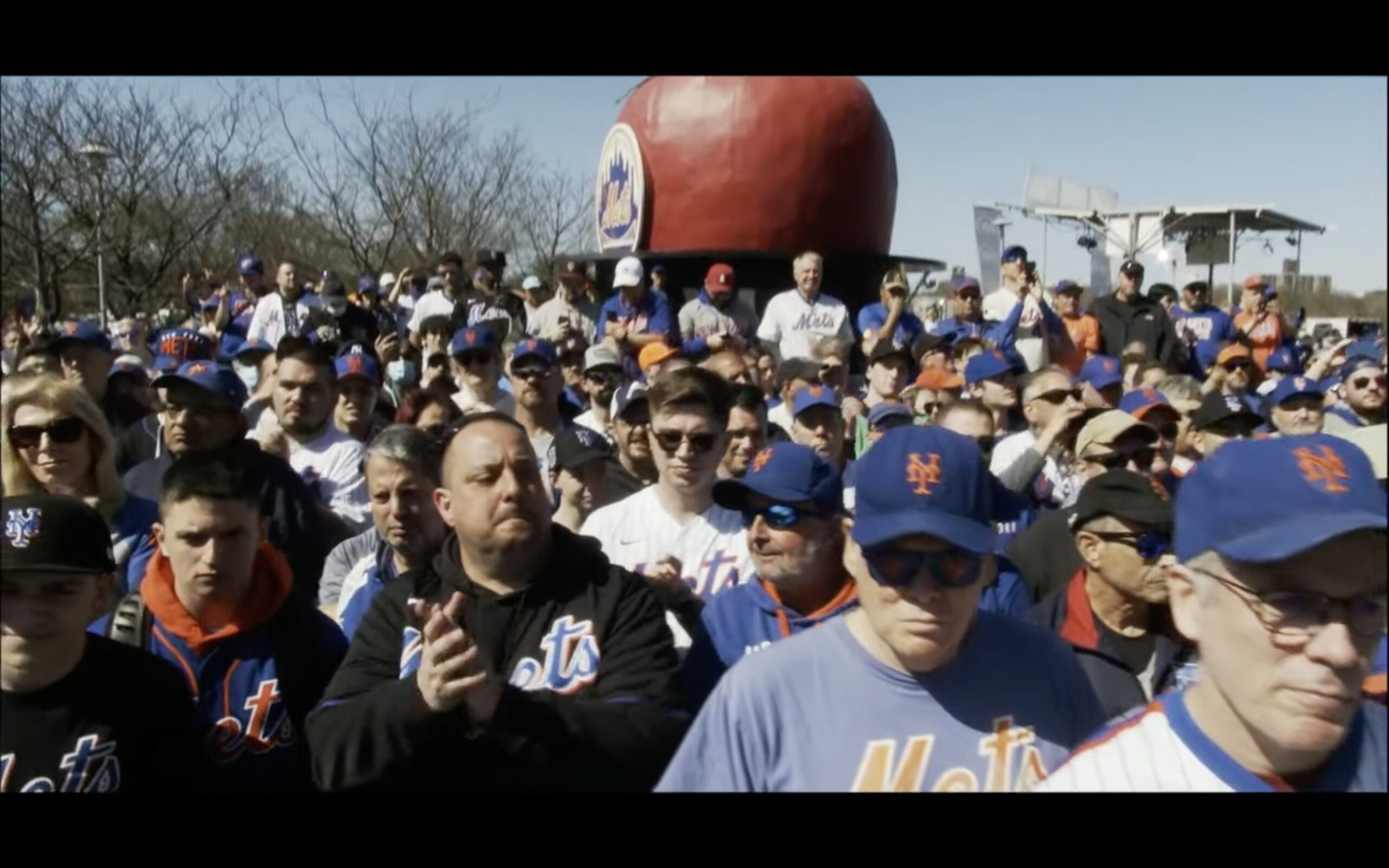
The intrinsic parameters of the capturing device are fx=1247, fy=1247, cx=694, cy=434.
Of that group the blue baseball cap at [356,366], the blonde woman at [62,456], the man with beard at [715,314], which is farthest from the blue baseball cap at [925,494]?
the man with beard at [715,314]

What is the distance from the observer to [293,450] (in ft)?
16.8

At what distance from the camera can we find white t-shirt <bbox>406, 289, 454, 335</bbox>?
384 inches

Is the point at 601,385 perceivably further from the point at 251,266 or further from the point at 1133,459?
the point at 251,266

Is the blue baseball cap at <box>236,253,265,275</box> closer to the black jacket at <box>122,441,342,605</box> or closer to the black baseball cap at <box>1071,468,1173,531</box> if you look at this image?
the black jacket at <box>122,441,342,605</box>

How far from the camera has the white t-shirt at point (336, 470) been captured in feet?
16.1

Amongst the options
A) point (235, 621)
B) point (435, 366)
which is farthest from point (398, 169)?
point (235, 621)

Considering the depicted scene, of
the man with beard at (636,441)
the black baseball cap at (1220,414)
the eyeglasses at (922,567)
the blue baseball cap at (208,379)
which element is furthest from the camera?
the black baseball cap at (1220,414)

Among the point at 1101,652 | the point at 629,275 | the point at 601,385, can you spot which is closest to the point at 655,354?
the point at 601,385

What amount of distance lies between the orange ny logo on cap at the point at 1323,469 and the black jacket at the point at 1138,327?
739cm

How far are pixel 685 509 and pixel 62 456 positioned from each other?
190 cm

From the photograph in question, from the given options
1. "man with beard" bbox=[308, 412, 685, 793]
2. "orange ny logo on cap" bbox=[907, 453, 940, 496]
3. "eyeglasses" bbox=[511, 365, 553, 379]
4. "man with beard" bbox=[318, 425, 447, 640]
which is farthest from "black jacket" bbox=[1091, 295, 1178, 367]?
"orange ny logo on cap" bbox=[907, 453, 940, 496]

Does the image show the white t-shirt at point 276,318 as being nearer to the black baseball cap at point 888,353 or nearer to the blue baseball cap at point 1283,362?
the black baseball cap at point 888,353

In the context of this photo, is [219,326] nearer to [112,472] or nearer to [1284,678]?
[112,472]

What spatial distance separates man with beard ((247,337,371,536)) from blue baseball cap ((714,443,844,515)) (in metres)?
2.26
